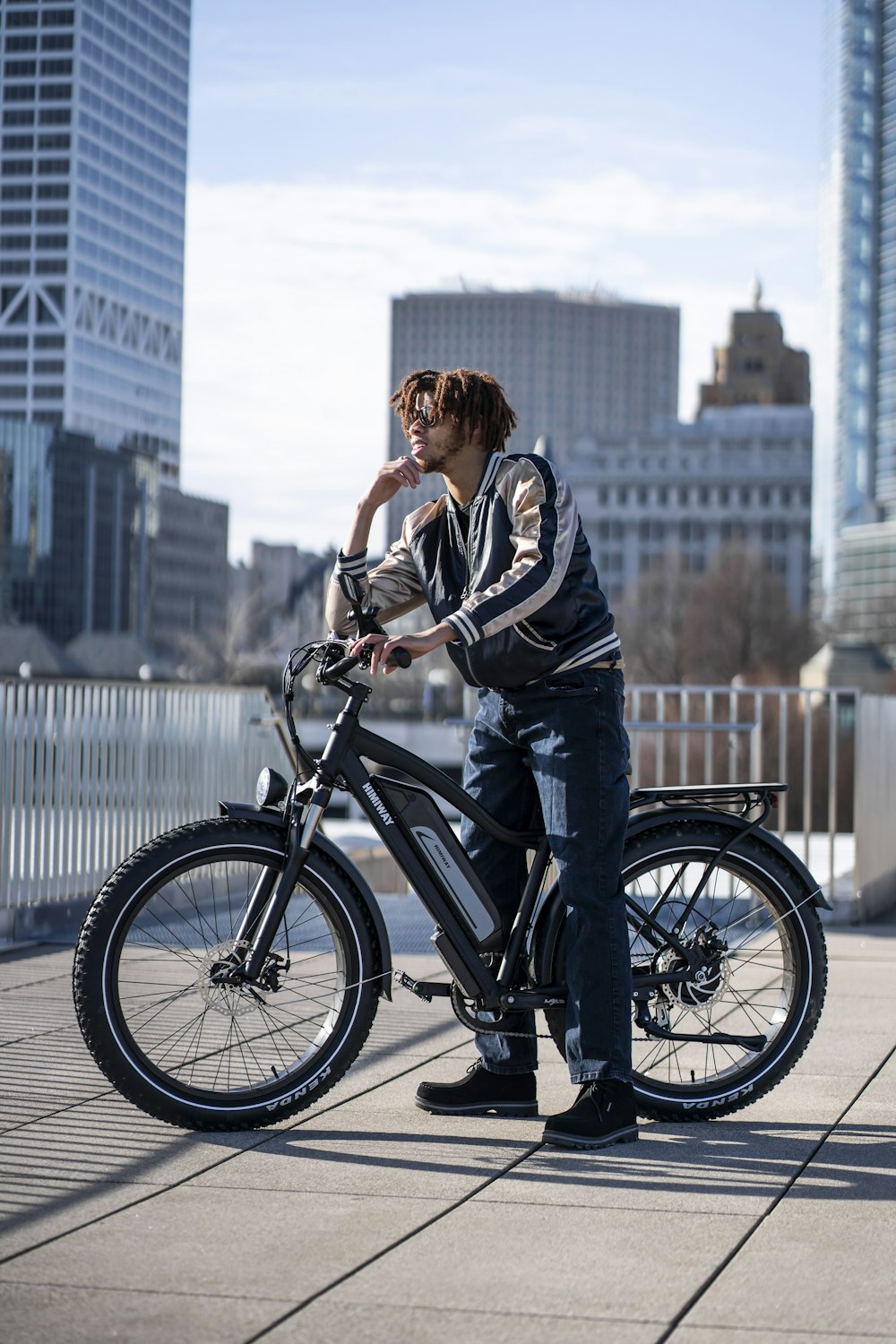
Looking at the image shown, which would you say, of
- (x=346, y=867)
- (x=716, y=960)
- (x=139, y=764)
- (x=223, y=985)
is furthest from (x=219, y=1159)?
(x=139, y=764)

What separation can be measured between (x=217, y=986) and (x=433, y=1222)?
98 centimetres

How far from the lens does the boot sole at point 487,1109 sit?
4543 mm

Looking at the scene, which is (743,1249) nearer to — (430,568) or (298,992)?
(298,992)

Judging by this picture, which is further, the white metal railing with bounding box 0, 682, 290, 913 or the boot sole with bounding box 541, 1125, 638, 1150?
the white metal railing with bounding box 0, 682, 290, 913

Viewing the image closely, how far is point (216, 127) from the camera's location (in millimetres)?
89125

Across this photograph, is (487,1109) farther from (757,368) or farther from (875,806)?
(757,368)

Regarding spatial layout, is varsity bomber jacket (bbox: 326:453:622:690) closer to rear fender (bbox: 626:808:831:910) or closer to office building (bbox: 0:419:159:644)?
rear fender (bbox: 626:808:831:910)

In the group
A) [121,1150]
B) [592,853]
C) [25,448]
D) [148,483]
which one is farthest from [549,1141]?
[148,483]

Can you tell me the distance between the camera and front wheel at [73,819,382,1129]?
4160 millimetres

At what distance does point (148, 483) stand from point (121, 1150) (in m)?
118

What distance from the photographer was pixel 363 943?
436cm

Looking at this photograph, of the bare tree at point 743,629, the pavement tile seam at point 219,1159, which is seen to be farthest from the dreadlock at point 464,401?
the bare tree at point 743,629

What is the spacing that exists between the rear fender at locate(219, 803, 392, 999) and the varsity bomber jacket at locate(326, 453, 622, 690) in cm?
49

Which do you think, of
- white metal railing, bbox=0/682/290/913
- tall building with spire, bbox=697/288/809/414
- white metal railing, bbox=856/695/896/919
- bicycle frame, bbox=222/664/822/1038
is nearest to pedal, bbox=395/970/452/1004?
bicycle frame, bbox=222/664/822/1038
